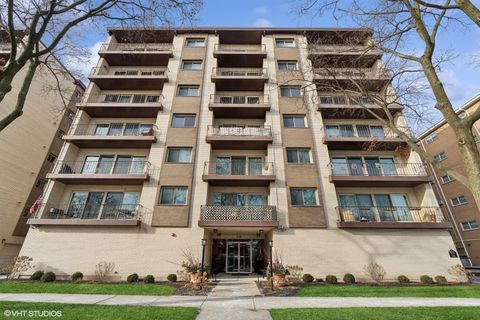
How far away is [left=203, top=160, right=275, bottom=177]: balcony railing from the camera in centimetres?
1841

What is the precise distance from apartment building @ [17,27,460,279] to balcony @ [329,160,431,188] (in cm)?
11

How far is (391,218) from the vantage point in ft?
56.6

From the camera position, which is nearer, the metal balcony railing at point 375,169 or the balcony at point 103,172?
the balcony at point 103,172

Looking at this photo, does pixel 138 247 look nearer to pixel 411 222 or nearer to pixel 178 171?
pixel 178 171

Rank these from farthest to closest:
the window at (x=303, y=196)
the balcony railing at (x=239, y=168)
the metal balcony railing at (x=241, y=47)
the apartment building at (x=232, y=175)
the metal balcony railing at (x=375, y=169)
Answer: the metal balcony railing at (x=241, y=47), the balcony railing at (x=239, y=168), the metal balcony railing at (x=375, y=169), the window at (x=303, y=196), the apartment building at (x=232, y=175)

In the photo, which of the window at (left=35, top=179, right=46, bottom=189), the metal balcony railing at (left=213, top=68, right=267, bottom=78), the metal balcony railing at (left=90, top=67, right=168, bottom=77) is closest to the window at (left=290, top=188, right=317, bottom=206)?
the metal balcony railing at (left=213, top=68, right=267, bottom=78)

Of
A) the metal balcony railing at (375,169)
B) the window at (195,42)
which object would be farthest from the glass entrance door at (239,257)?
the window at (195,42)

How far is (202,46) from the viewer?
24.1 meters

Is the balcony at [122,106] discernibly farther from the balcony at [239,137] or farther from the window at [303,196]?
the window at [303,196]

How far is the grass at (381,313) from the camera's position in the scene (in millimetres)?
7004

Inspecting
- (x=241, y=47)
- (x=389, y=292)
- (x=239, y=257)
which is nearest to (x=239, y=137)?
(x=239, y=257)

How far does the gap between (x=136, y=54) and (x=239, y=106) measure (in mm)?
12210

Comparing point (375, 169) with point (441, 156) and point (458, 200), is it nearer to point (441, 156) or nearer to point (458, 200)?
point (458, 200)

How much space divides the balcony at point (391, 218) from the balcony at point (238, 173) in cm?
601
